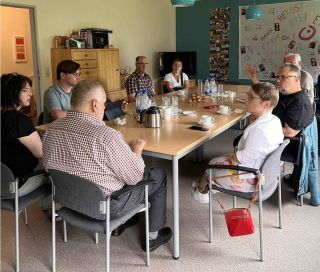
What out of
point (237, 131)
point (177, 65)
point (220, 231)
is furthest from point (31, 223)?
point (237, 131)

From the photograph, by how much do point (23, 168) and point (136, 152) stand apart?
2.57 feet

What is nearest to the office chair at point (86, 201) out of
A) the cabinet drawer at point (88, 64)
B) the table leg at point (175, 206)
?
the table leg at point (175, 206)

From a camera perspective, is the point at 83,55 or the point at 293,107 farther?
the point at 83,55

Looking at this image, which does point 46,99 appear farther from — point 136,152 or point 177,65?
point 177,65

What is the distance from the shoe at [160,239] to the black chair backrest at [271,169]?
0.74m

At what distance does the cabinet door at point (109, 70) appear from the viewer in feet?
20.0

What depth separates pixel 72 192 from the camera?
1896 mm

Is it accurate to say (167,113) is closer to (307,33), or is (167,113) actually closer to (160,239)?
(160,239)

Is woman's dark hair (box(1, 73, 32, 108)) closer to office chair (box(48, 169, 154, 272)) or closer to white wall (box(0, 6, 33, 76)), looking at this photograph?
office chair (box(48, 169, 154, 272))

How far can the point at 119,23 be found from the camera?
276 inches

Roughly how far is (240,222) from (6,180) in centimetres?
143

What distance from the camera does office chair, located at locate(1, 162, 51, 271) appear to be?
81.4 inches

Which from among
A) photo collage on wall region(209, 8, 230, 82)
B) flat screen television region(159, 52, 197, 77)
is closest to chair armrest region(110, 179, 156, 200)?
flat screen television region(159, 52, 197, 77)

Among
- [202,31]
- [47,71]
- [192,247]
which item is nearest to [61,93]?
[192,247]
